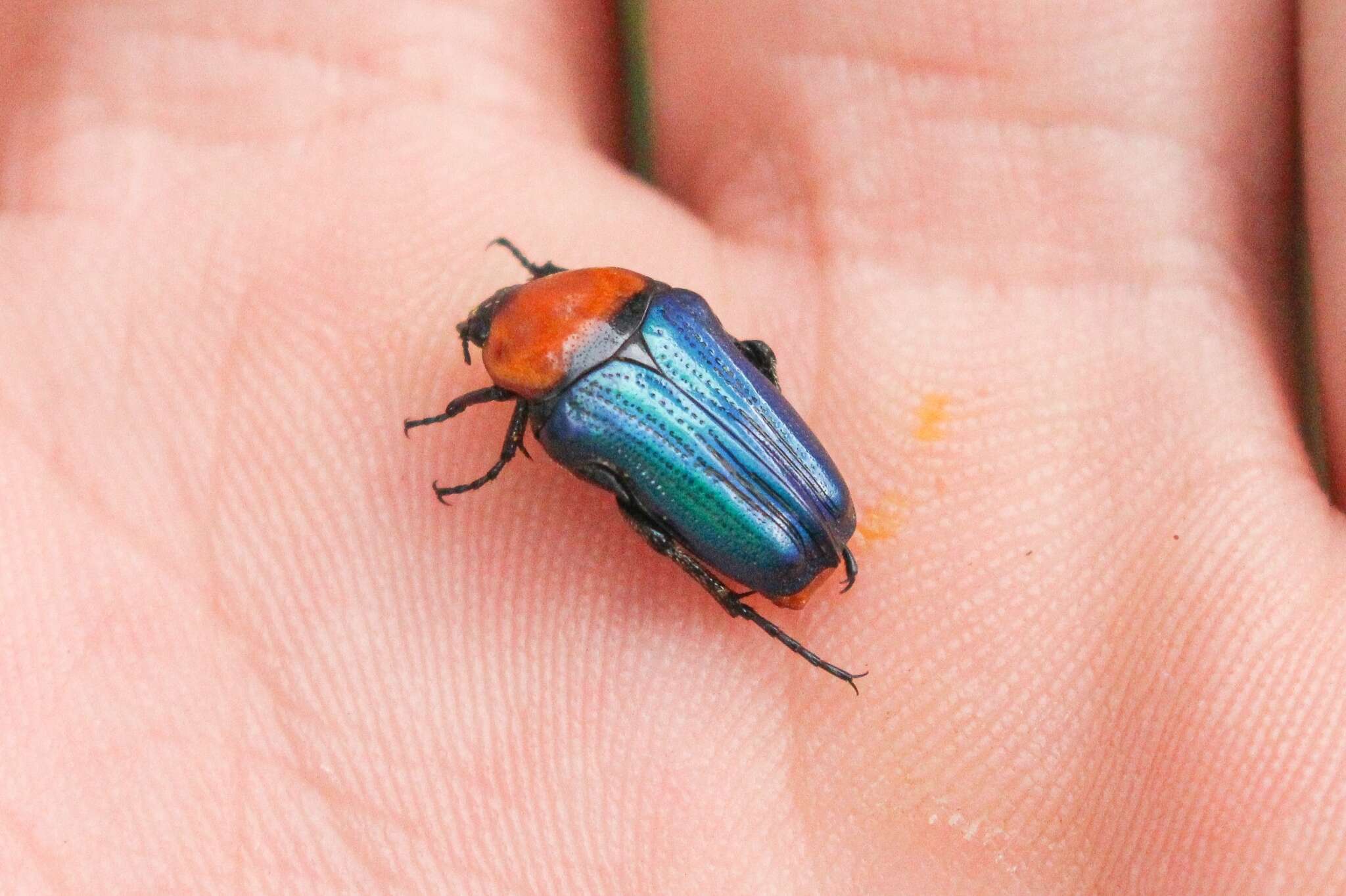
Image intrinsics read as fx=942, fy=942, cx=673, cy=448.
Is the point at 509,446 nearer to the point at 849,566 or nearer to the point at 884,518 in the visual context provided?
the point at 849,566

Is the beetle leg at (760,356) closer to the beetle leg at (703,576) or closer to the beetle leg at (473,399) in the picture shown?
the beetle leg at (703,576)

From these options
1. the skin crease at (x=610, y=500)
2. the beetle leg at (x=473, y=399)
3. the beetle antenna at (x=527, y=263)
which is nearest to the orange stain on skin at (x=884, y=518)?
the skin crease at (x=610, y=500)

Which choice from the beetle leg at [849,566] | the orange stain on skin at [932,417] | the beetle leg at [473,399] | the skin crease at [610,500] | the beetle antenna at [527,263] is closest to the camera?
the skin crease at [610,500]

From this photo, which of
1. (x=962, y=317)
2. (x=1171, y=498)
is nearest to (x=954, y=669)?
(x=1171, y=498)

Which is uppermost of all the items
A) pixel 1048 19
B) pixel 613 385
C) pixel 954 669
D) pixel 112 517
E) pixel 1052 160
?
pixel 1048 19

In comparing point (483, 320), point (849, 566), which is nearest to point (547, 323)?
point (483, 320)

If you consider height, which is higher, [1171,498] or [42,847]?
[1171,498]

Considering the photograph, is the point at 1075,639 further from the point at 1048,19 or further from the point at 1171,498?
the point at 1048,19
